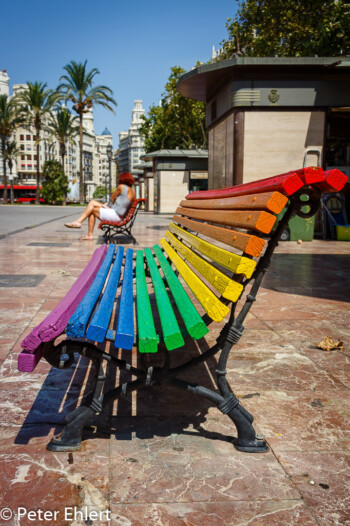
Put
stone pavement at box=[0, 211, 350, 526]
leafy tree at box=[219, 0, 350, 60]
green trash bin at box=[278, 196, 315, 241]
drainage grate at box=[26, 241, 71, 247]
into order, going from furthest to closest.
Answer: leafy tree at box=[219, 0, 350, 60] → green trash bin at box=[278, 196, 315, 241] → drainage grate at box=[26, 241, 71, 247] → stone pavement at box=[0, 211, 350, 526]

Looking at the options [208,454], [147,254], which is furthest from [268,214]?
[147,254]

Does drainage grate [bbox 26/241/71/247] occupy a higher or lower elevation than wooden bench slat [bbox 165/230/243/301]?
lower

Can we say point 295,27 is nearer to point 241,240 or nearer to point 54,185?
point 241,240

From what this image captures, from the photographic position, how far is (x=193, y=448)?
2.13 metres

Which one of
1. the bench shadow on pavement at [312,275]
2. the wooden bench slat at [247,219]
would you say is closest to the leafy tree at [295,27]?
the bench shadow on pavement at [312,275]

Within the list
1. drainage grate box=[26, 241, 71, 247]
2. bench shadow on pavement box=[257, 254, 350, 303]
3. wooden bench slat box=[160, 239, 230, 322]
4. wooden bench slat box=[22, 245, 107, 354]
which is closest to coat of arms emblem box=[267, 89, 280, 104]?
bench shadow on pavement box=[257, 254, 350, 303]

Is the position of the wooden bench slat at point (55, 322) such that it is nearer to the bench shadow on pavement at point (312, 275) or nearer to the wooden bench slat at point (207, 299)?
the wooden bench slat at point (207, 299)

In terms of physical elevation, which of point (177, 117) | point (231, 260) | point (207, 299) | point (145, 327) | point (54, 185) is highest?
point (177, 117)

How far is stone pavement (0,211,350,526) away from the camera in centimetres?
171

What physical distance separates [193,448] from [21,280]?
414cm

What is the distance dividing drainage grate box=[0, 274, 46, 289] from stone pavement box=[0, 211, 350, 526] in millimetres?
1684

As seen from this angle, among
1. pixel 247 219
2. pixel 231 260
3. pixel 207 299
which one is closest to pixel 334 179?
pixel 247 219

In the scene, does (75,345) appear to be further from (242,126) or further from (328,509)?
(242,126)

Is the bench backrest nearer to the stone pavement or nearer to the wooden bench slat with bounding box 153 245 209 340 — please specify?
the wooden bench slat with bounding box 153 245 209 340
